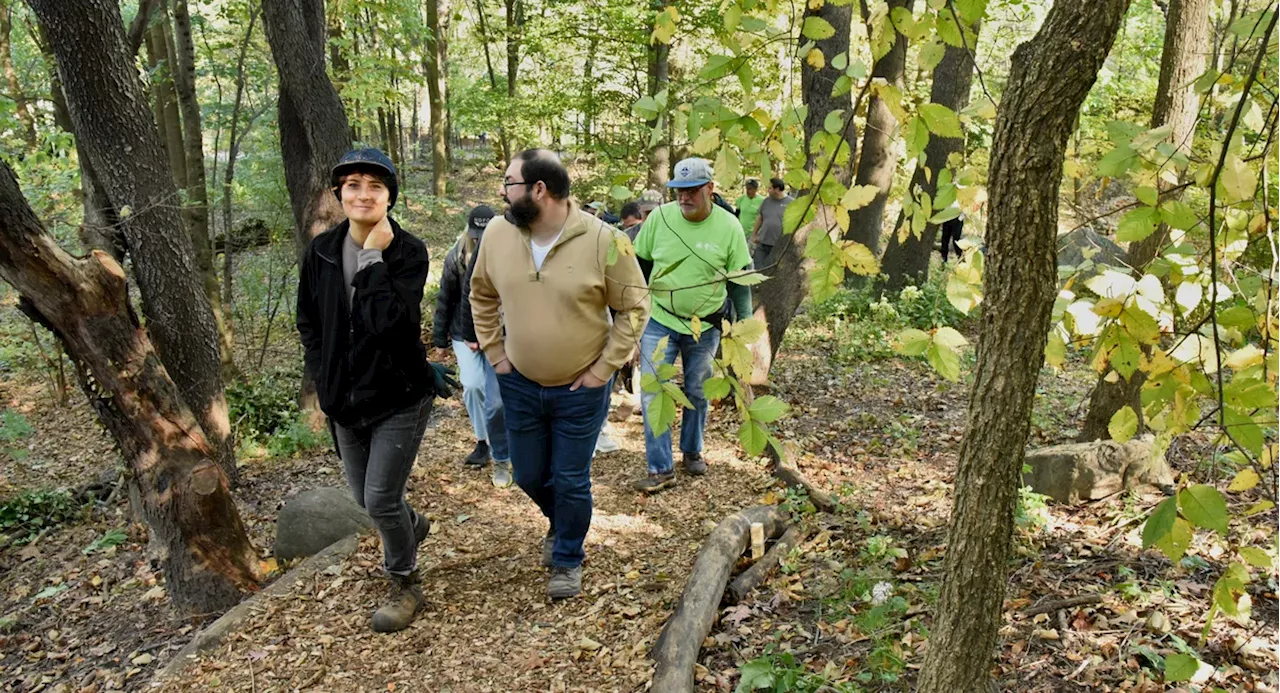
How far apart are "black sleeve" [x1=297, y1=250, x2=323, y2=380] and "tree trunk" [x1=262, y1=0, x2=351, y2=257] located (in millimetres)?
4502

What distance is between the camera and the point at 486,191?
27297 millimetres

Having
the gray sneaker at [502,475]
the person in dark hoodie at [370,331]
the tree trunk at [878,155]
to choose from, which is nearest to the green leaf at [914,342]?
the person in dark hoodie at [370,331]

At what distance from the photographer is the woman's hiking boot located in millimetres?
6559

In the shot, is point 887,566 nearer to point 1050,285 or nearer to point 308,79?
point 1050,285

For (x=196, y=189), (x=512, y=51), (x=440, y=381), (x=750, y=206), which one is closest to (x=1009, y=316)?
(x=440, y=381)

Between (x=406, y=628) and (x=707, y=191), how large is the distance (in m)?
3.23

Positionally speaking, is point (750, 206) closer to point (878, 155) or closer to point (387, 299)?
point (878, 155)

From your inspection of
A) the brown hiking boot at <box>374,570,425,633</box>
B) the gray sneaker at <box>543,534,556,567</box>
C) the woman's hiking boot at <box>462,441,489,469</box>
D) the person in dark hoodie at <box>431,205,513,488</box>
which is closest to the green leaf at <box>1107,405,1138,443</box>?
the gray sneaker at <box>543,534,556,567</box>

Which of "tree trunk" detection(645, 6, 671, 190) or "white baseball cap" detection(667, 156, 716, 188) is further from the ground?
"tree trunk" detection(645, 6, 671, 190)

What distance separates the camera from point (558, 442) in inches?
159

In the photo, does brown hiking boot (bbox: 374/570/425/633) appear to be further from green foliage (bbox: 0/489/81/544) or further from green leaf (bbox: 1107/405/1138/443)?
green foliage (bbox: 0/489/81/544)

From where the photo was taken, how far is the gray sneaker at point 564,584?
4262 millimetres

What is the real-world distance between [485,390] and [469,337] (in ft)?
1.35

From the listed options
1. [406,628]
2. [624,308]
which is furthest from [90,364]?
[624,308]
